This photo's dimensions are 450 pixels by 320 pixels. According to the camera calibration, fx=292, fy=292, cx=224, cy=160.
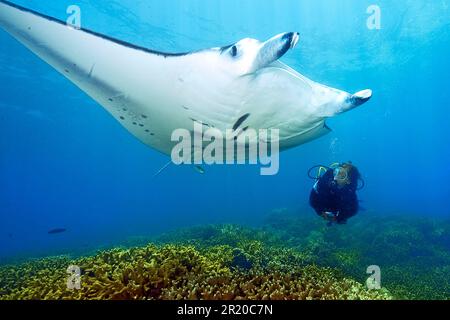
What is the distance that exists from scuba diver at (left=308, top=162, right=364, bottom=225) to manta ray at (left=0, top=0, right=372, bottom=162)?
1276mm

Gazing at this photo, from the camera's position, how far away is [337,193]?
5055 millimetres

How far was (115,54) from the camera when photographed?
10.7 ft

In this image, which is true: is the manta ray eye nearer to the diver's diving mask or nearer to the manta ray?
the manta ray

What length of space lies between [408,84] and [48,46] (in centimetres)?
5068

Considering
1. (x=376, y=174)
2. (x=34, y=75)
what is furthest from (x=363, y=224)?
(x=376, y=174)

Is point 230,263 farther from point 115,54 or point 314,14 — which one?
point 314,14

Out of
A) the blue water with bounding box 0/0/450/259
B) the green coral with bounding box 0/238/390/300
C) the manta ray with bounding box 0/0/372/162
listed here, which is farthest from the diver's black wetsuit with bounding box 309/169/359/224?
the blue water with bounding box 0/0/450/259

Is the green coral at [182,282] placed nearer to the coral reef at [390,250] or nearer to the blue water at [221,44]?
the coral reef at [390,250]

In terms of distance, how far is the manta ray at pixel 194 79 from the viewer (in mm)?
3048

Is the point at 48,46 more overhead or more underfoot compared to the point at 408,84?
more underfoot

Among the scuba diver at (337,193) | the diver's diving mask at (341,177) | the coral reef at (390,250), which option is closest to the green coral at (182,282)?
the scuba diver at (337,193)

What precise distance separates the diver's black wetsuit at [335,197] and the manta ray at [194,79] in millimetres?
1317

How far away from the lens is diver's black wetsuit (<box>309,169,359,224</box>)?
506cm

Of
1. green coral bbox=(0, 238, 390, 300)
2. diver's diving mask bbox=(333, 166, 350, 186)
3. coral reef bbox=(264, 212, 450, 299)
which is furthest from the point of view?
coral reef bbox=(264, 212, 450, 299)
